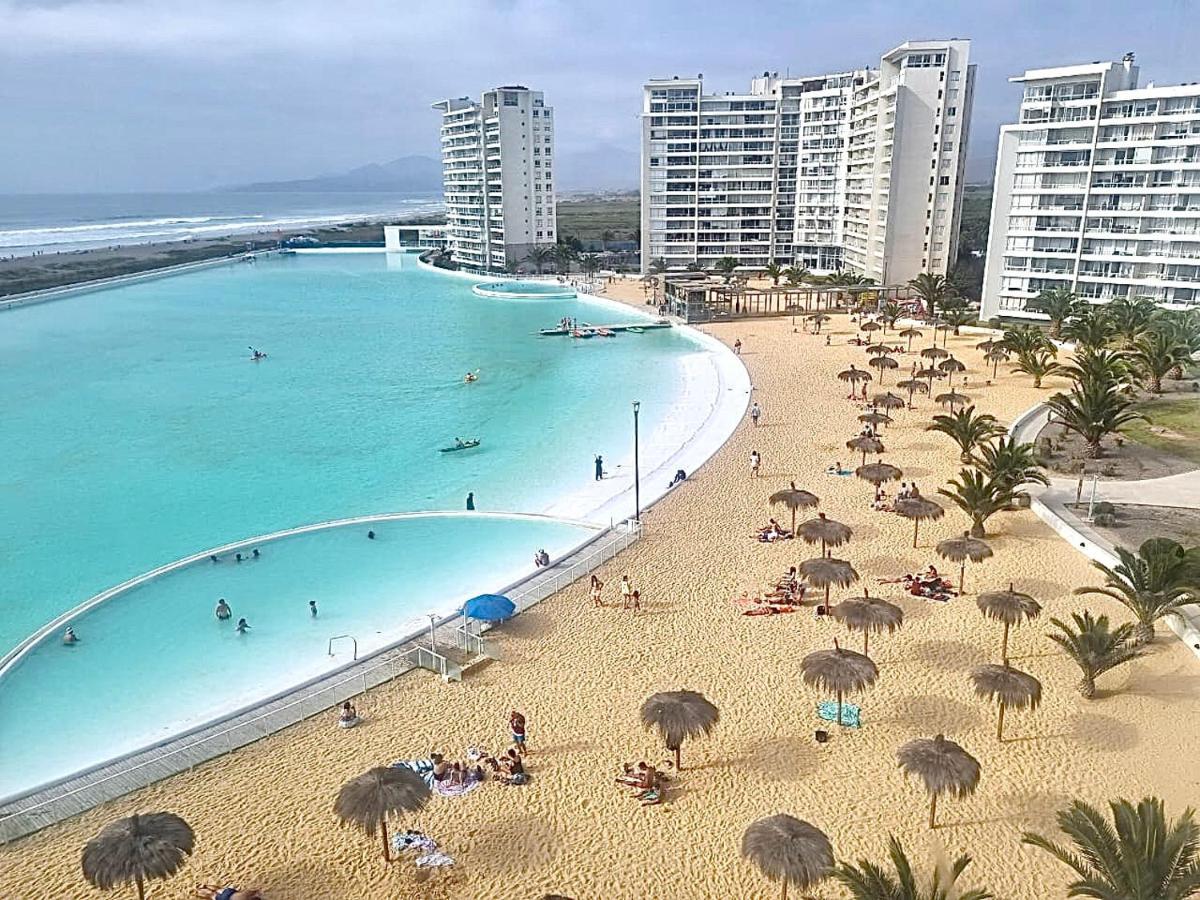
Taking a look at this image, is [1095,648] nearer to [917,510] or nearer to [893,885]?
[917,510]

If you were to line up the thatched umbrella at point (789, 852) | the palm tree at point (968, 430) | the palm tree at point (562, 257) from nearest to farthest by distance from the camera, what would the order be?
the thatched umbrella at point (789, 852)
the palm tree at point (968, 430)
the palm tree at point (562, 257)

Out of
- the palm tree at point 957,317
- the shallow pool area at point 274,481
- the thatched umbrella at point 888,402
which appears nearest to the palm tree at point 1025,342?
the palm tree at point 957,317

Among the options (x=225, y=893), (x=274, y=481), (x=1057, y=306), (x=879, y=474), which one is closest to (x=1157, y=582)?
(x=879, y=474)

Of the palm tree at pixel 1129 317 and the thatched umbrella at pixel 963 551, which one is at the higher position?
the palm tree at pixel 1129 317

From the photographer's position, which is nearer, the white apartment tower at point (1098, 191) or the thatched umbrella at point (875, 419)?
the thatched umbrella at point (875, 419)

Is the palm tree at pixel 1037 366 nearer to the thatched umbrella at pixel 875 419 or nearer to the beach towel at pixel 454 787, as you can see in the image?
the thatched umbrella at pixel 875 419

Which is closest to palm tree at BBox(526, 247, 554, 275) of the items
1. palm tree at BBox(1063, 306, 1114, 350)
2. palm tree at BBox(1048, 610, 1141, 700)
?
palm tree at BBox(1063, 306, 1114, 350)

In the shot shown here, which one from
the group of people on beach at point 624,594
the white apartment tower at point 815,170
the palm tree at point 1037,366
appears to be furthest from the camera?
the white apartment tower at point 815,170
